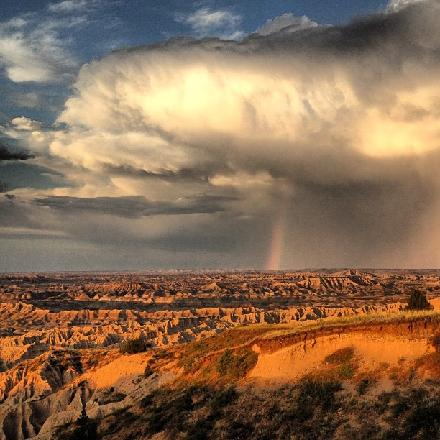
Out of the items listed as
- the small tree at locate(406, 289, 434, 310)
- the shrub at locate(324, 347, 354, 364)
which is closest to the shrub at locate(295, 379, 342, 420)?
the shrub at locate(324, 347, 354, 364)

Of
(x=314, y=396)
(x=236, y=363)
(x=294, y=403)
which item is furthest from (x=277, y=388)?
(x=236, y=363)

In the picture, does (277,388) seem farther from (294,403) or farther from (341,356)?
(341,356)

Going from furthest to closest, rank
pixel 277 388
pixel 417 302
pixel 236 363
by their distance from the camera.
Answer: pixel 417 302 < pixel 236 363 < pixel 277 388

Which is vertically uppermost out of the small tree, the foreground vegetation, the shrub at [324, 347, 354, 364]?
the small tree

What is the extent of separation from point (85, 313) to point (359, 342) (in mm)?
151682

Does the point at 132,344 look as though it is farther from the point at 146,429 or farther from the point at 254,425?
the point at 254,425

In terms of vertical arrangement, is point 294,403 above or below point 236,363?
below

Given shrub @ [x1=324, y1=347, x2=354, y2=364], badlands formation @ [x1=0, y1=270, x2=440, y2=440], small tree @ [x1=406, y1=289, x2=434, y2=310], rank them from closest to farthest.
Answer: badlands formation @ [x1=0, y1=270, x2=440, y2=440], shrub @ [x1=324, y1=347, x2=354, y2=364], small tree @ [x1=406, y1=289, x2=434, y2=310]

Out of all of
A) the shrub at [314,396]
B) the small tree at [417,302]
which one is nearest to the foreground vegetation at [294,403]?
the shrub at [314,396]

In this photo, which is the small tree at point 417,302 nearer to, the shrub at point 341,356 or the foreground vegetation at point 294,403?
the foreground vegetation at point 294,403

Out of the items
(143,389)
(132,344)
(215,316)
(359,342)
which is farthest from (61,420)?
(215,316)

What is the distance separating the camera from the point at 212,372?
1355 inches

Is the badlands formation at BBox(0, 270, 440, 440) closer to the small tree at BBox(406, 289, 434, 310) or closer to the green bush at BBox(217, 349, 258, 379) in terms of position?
the green bush at BBox(217, 349, 258, 379)

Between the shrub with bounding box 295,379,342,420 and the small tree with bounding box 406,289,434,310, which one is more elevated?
the small tree with bounding box 406,289,434,310
